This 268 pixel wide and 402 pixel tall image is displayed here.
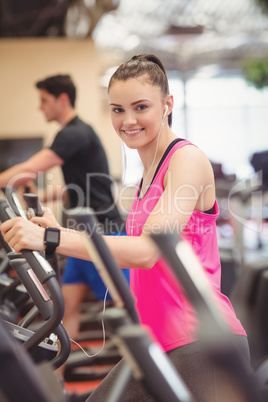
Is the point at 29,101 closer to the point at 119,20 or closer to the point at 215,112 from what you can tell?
the point at 119,20

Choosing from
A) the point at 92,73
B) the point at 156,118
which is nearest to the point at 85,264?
the point at 156,118

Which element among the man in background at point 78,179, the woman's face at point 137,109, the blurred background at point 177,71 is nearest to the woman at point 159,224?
the woman's face at point 137,109

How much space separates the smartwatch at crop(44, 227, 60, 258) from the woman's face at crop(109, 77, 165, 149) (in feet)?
1.30

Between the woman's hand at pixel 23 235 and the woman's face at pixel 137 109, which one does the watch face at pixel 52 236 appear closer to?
the woman's hand at pixel 23 235

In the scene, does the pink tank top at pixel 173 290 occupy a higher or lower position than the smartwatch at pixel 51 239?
lower

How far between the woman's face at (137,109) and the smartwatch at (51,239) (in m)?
0.40

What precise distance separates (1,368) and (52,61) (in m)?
6.24

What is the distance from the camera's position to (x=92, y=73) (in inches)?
253

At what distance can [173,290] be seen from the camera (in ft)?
3.86

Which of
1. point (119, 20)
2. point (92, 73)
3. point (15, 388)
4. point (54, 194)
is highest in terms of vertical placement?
point (119, 20)

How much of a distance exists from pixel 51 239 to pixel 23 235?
55 mm

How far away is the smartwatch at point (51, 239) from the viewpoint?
976 mm

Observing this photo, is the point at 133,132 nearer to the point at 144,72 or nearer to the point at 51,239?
the point at 144,72

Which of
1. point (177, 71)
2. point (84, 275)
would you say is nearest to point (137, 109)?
point (84, 275)
